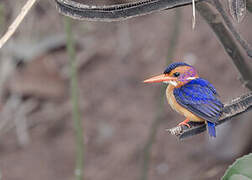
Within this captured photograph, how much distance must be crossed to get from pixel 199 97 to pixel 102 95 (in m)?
2.80

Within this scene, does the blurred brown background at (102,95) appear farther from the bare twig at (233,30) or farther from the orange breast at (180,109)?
the bare twig at (233,30)

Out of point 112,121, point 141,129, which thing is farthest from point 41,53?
point 141,129

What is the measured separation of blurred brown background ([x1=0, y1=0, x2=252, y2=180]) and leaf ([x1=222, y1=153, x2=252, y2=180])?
214cm

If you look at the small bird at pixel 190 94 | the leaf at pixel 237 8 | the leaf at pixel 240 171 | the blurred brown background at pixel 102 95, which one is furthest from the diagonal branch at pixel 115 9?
the blurred brown background at pixel 102 95

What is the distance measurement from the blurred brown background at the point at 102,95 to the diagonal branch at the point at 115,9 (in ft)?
7.15

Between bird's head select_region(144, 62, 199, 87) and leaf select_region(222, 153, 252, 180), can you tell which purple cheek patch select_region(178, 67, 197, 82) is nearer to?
bird's head select_region(144, 62, 199, 87)

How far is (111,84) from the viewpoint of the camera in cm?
458

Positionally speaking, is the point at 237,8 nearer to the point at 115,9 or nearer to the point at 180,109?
the point at 115,9

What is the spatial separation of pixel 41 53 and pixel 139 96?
109 cm

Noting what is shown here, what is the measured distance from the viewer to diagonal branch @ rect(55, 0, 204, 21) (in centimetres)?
142

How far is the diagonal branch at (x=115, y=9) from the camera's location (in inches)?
55.8

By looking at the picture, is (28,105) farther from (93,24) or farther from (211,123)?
(211,123)

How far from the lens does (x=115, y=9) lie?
142 cm

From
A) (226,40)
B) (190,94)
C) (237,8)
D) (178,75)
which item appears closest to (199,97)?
(190,94)
